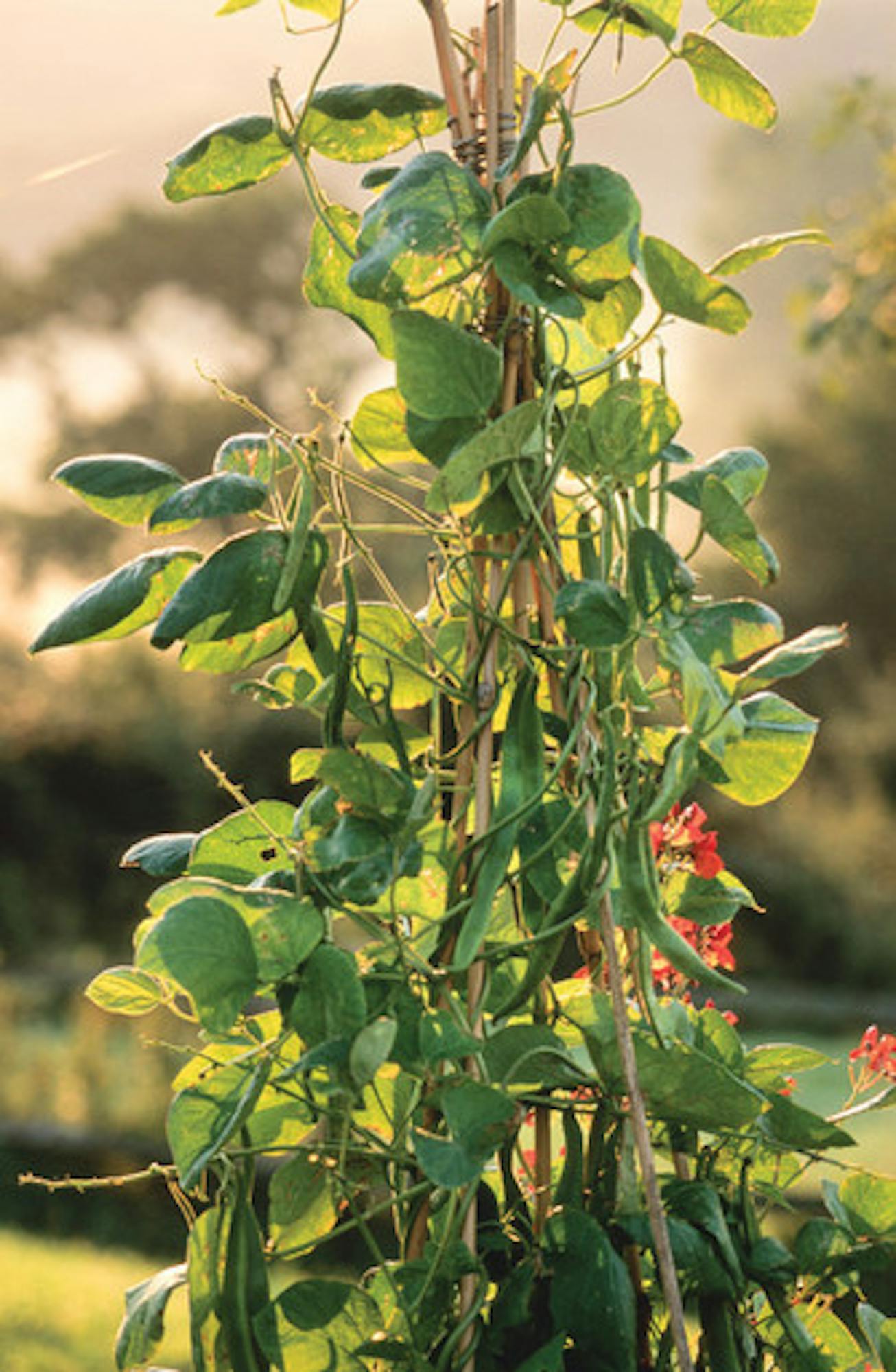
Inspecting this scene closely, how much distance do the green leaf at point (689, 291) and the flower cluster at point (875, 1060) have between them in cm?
39

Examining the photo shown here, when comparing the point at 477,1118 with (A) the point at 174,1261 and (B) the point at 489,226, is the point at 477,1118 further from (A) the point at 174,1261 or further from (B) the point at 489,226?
(A) the point at 174,1261

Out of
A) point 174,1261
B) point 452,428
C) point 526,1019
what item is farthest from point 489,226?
point 174,1261

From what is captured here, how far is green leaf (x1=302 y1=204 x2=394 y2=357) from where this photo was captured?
0.86 meters

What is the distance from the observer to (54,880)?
774cm

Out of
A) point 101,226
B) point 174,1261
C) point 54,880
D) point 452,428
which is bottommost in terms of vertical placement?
point 174,1261

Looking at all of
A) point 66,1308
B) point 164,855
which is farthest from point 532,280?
point 66,1308

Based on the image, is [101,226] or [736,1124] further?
[101,226]

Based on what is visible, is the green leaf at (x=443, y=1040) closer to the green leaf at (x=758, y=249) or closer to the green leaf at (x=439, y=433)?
the green leaf at (x=439, y=433)

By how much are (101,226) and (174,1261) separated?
11.6 metres

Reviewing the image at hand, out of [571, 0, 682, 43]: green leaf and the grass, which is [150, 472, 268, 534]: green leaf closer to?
[571, 0, 682, 43]: green leaf

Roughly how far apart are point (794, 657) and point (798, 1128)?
24cm

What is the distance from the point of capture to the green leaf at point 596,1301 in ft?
2.50

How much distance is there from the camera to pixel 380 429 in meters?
0.89

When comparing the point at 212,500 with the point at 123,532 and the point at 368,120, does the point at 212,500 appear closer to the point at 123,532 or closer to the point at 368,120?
the point at 368,120
